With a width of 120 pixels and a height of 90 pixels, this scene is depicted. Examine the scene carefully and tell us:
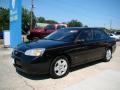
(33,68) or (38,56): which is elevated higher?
(38,56)

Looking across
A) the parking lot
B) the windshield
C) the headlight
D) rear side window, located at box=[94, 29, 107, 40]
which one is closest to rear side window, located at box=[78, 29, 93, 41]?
the windshield

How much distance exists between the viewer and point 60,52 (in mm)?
5488

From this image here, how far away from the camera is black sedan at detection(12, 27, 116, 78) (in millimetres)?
5098

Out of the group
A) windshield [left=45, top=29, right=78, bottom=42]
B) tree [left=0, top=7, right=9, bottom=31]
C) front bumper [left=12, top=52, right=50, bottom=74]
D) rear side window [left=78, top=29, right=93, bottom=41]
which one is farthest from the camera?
tree [left=0, top=7, right=9, bottom=31]

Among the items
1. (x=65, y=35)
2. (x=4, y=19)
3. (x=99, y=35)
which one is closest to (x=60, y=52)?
(x=65, y=35)

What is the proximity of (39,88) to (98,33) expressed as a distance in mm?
3819

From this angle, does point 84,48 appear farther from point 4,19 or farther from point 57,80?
point 4,19

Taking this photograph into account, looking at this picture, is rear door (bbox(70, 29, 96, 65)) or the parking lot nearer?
the parking lot

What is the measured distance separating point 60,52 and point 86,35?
1.67 metres

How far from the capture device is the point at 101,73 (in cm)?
621

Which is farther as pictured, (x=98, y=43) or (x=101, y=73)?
(x=98, y=43)

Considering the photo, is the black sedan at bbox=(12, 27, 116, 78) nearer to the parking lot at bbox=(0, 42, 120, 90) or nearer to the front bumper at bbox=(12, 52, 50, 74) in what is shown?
the front bumper at bbox=(12, 52, 50, 74)

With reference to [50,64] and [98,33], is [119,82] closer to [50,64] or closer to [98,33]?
[50,64]

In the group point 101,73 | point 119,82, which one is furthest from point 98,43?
point 119,82
